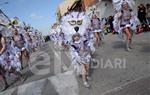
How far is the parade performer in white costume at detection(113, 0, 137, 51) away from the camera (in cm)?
1229

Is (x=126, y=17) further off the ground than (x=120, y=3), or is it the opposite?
(x=120, y=3)

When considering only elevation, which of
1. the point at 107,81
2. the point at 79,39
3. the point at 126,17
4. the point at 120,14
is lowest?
the point at 107,81

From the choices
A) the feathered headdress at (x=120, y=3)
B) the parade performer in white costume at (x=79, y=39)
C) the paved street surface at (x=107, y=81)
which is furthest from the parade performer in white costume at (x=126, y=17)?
the parade performer in white costume at (x=79, y=39)

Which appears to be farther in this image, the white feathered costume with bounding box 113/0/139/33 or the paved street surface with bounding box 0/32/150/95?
the white feathered costume with bounding box 113/0/139/33

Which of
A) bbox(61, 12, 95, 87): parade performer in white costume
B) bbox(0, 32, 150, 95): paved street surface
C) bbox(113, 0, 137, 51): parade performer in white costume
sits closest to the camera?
bbox(0, 32, 150, 95): paved street surface

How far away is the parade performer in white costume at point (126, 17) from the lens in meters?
12.3

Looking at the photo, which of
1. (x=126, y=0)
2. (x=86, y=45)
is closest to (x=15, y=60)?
(x=86, y=45)

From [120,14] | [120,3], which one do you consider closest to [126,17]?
[120,14]

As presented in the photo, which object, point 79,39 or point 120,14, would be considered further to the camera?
point 120,14

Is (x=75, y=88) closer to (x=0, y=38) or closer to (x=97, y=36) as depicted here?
(x=0, y=38)

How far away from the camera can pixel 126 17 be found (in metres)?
12.4

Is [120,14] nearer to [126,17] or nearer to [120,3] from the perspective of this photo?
[126,17]

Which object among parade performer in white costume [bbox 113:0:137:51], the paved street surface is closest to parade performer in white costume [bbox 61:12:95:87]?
the paved street surface

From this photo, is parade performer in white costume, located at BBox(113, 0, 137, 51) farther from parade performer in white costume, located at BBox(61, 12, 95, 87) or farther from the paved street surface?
parade performer in white costume, located at BBox(61, 12, 95, 87)
